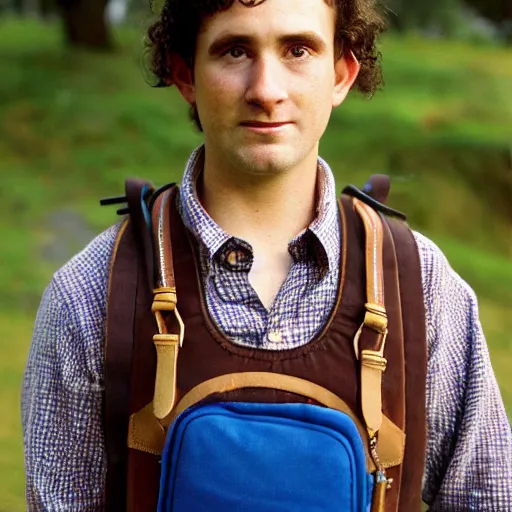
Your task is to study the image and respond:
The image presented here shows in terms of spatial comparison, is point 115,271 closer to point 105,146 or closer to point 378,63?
point 378,63

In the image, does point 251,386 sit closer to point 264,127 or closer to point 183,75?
point 264,127

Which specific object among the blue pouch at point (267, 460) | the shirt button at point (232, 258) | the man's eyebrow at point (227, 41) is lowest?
the blue pouch at point (267, 460)

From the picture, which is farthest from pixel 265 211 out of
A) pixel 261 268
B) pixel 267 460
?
pixel 267 460

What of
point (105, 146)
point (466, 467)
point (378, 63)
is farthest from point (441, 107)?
point (466, 467)

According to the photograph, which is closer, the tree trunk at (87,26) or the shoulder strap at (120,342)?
the shoulder strap at (120,342)

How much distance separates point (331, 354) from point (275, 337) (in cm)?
12

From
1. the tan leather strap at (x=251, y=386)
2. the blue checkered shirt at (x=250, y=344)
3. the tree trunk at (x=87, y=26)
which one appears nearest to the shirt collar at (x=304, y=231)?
the blue checkered shirt at (x=250, y=344)

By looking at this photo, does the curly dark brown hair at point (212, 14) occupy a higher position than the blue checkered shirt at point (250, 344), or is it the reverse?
the curly dark brown hair at point (212, 14)

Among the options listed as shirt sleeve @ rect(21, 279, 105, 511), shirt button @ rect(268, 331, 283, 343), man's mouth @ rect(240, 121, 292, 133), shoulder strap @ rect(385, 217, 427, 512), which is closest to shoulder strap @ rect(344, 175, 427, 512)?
shoulder strap @ rect(385, 217, 427, 512)

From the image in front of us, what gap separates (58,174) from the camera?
786cm

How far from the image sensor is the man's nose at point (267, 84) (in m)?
1.62

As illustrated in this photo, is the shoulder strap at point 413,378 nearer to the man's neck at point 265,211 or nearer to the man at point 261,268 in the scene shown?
the man at point 261,268

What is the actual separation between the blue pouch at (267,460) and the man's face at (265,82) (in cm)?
50

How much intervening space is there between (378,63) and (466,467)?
1047mm
